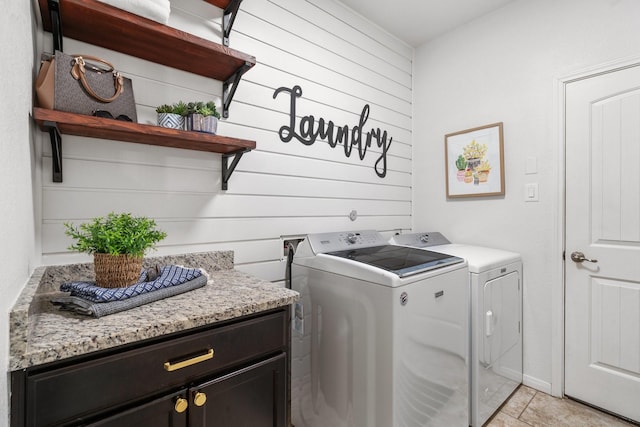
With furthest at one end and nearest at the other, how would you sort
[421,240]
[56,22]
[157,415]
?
[421,240] < [56,22] < [157,415]

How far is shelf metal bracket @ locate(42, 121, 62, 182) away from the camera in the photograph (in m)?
1.14

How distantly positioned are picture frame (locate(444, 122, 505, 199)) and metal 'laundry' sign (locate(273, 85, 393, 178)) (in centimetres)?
56

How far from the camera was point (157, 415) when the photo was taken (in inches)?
35.6

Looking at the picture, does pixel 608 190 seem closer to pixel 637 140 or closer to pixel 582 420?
pixel 637 140

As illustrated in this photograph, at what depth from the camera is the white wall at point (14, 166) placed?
66cm

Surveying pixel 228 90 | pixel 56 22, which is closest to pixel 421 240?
pixel 228 90

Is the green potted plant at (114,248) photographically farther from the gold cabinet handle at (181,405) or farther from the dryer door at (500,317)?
the dryer door at (500,317)

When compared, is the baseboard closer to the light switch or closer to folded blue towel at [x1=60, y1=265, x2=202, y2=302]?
the light switch

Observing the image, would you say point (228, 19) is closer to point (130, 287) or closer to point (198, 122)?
point (198, 122)

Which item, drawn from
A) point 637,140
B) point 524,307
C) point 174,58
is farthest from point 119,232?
point 637,140

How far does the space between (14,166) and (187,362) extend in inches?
27.3

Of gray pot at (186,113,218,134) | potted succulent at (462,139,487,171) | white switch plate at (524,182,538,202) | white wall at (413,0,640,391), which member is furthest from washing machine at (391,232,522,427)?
gray pot at (186,113,218,134)

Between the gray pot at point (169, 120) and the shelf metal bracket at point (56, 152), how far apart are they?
360 millimetres

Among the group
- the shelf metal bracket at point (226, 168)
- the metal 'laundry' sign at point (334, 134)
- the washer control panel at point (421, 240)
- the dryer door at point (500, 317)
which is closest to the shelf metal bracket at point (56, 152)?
the shelf metal bracket at point (226, 168)
